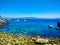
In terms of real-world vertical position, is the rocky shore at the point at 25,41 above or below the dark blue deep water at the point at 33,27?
below

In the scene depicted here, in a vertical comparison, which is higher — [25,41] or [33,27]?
[33,27]

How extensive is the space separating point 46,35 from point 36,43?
29.7 inches

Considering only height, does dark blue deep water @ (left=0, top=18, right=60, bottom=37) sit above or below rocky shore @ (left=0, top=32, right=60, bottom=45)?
above

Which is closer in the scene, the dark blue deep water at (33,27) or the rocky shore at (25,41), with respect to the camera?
the rocky shore at (25,41)

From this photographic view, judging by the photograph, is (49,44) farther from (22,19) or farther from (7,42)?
(22,19)

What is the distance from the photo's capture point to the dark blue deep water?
13.8 ft

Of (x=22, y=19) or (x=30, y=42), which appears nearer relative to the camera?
(x=30, y=42)

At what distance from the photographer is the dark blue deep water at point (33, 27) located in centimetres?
420

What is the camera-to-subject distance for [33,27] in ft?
14.0

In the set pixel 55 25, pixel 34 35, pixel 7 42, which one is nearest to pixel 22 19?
pixel 34 35

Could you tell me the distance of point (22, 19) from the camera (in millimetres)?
4309

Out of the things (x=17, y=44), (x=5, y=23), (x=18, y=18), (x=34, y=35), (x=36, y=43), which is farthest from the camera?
(x=5, y=23)

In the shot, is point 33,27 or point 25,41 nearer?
point 25,41

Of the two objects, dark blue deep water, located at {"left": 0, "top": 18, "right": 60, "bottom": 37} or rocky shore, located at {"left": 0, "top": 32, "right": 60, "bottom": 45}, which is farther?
A: dark blue deep water, located at {"left": 0, "top": 18, "right": 60, "bottom": 37}
